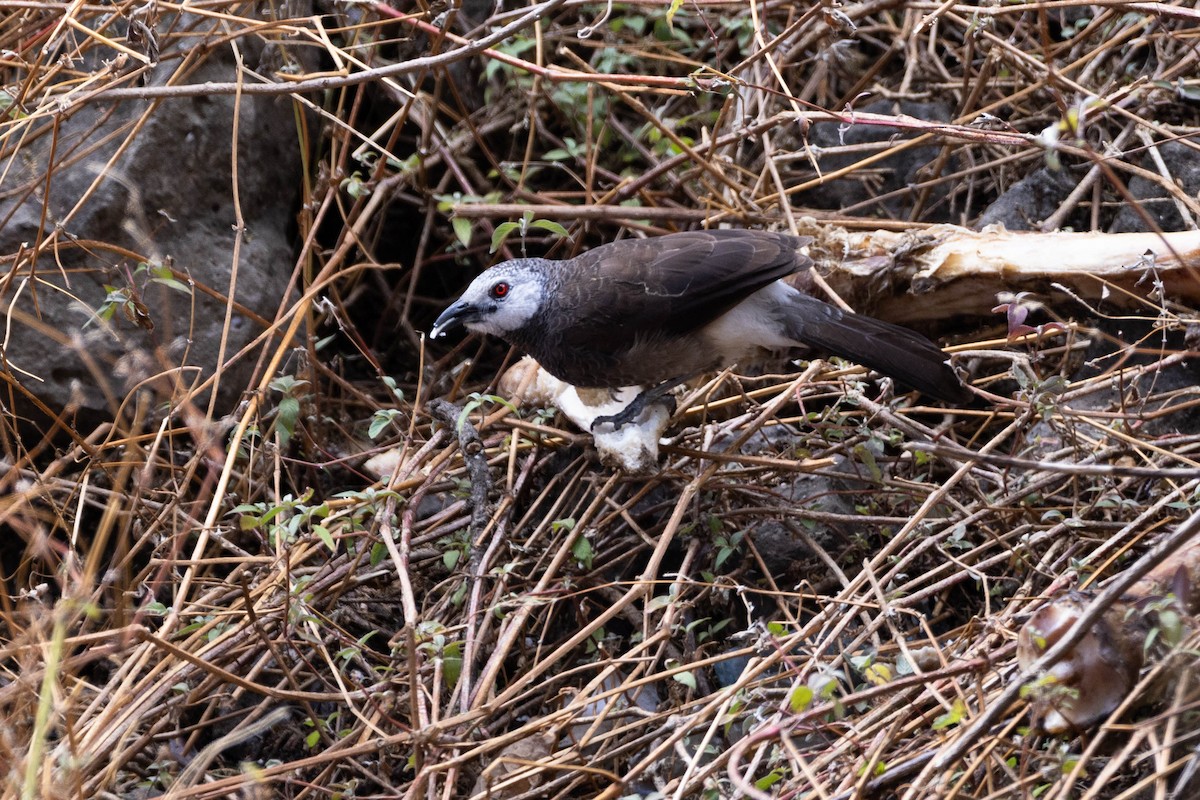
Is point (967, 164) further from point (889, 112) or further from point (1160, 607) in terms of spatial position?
point (1160, 607)

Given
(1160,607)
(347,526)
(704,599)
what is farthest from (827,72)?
(1160,607)

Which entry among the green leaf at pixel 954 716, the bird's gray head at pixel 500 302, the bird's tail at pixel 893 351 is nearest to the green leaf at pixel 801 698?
the green leaf at pixel 954 716

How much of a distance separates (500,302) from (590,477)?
0.66 m

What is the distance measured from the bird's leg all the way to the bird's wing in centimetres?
23

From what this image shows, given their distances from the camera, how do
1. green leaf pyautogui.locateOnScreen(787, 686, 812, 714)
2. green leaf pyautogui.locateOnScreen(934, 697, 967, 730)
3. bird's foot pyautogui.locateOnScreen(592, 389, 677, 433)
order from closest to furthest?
green leaf pyautogui.locateOnScreen(787, 686, 812, 714)
green leaf pyautogui.locateOnScreen(934, 697, 967, 730)
bird's foot pyautogui.locateOnScreen(592, 389, 677, 433)

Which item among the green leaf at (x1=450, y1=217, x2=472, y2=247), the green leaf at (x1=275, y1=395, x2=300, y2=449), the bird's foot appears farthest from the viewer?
the green leaf at (x1=450, y1=217, x2=472, y2=247)

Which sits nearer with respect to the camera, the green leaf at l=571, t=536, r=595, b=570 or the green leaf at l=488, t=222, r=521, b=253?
the green leaf at l=571, t=536, r=595, b=570

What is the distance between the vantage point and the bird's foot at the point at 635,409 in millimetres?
3504

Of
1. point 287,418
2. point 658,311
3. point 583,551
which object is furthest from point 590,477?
point 287,418

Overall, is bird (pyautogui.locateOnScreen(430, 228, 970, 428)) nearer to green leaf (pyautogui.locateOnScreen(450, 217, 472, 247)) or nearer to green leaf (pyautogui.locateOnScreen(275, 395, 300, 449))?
green leaf (pyautogui.locateOnScreen(450, 217, 472, 247))

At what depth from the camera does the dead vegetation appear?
2.52 meters

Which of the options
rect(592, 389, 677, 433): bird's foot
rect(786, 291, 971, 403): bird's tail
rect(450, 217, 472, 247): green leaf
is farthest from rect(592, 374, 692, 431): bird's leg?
rect(450, 217, 472, 247): green leaf

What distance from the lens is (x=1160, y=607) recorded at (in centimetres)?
206

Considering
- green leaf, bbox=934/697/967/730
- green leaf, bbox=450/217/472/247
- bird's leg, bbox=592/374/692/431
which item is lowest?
bird's leg, bbox=592/374/692/431
